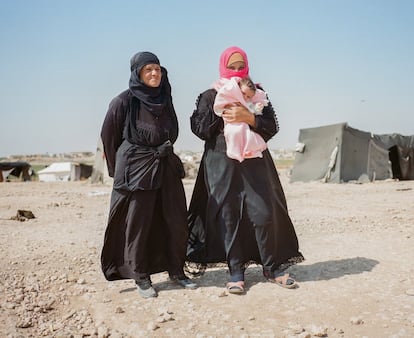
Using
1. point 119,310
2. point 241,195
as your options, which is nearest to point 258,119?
point 241,195

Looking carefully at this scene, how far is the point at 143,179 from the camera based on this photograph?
3.07 meters

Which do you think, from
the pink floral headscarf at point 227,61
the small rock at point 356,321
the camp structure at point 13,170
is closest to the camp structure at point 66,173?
the camp structure at point 13,170

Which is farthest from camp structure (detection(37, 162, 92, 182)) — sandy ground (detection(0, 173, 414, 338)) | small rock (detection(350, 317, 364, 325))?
small rock (detection(350, 317, 364, 325))

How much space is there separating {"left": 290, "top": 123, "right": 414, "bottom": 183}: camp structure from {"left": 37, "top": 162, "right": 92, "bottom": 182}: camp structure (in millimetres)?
13840

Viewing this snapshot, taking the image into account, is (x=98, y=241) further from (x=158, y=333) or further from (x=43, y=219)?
(x=158, y=333)

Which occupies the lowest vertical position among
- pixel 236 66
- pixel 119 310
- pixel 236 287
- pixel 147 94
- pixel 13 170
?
pixel 13 170

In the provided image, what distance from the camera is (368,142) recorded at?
47.9ft

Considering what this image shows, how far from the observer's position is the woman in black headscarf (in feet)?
10.2

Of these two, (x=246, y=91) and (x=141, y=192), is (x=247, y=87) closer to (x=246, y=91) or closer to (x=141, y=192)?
(x=246, y=91)

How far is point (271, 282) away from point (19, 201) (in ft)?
25.4

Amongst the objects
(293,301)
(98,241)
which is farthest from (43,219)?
(293,301)

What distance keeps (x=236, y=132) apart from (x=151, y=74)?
73 centimetres

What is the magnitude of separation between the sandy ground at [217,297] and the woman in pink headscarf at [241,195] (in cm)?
22

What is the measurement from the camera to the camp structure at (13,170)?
2316cm
